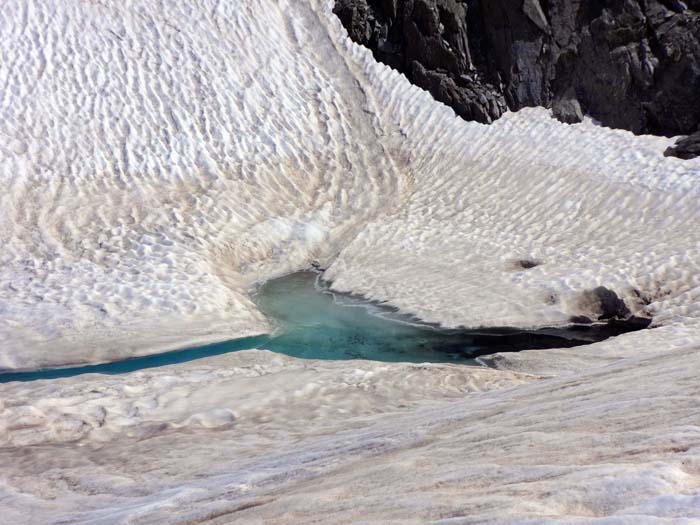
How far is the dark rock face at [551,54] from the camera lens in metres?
19.3

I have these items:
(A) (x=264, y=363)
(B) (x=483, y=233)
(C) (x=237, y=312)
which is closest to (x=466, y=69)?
(B) (x=483, y=233)

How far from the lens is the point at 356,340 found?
13.8m

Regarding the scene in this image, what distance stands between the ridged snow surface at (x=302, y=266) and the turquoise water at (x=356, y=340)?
34cm

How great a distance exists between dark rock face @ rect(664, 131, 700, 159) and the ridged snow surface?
0.89 feet

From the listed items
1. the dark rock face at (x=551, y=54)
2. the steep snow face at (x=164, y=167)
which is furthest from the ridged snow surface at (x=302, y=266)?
the dark rock face at (x=551, y=54)

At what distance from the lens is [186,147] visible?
19297 millimetres

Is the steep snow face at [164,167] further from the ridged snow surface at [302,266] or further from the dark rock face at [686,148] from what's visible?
the dark rock face at [686,148]

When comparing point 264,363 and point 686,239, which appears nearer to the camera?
point 264,363

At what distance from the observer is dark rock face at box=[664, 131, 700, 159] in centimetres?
1792

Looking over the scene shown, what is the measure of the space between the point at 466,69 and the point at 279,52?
190 inches

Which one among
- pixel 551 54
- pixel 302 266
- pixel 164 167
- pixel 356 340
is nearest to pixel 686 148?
pixel 551 54

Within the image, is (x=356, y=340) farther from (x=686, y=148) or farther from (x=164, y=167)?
(x=686, y=148)

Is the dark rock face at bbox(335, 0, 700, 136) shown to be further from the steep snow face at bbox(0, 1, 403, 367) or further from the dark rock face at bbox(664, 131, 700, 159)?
the steep snow face at bbox(0, 1, 403, 367)

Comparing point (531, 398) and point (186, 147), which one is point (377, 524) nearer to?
point (531, 398)
